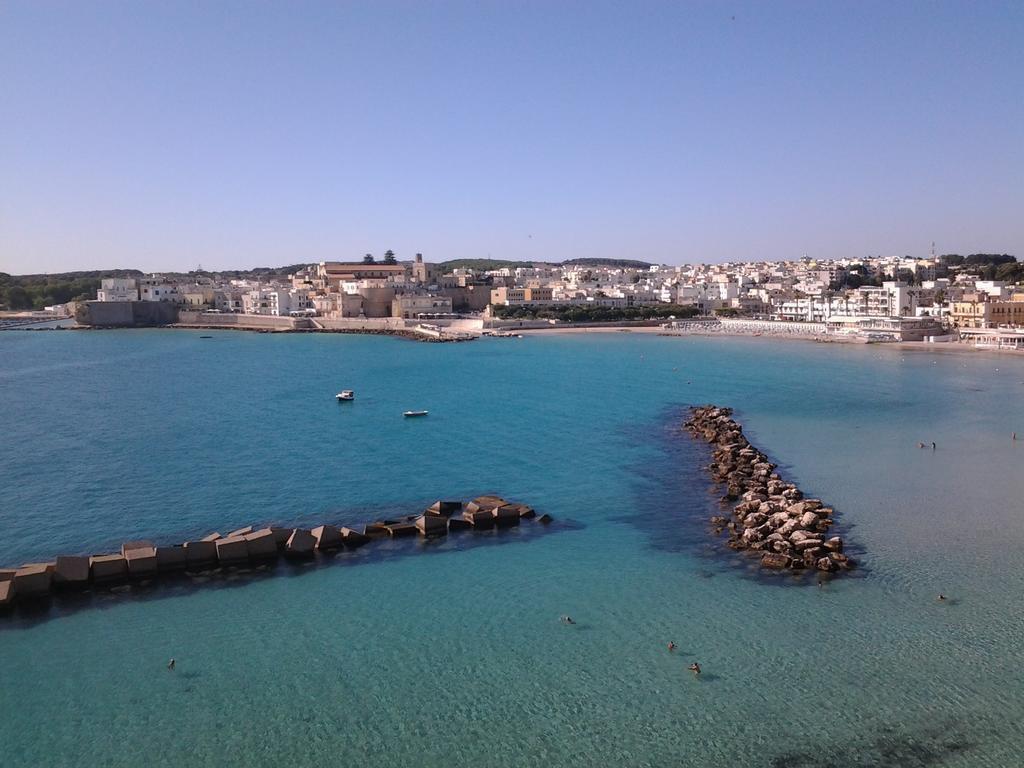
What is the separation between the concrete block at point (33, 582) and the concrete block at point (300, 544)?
2506 millimetres

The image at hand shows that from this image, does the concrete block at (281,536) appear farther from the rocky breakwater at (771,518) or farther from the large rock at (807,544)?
the large rock at (807,544)

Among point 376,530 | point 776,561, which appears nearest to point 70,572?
point 376,530

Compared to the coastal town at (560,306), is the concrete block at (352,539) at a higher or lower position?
lower

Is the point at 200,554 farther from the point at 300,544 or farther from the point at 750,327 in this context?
the point at 750,327

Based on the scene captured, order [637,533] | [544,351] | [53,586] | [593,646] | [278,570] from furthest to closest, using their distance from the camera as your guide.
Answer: [544,351] → [637,533] → [278,570] → [53,586] → [593,646]

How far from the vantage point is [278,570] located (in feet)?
30.1

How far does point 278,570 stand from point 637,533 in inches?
179

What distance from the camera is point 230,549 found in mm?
9305

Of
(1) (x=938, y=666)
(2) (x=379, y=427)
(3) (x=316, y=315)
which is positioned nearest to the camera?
(1) (x=938, y=666)

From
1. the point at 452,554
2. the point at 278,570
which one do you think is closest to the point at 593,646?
the point at 452,554

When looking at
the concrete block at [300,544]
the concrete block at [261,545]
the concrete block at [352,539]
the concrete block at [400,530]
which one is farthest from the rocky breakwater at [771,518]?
the concrete block at [261,545]

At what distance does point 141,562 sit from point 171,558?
1.04 ft

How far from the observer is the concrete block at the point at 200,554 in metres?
9.16

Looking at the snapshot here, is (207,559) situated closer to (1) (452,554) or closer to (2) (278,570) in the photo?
(2) (278,570)
